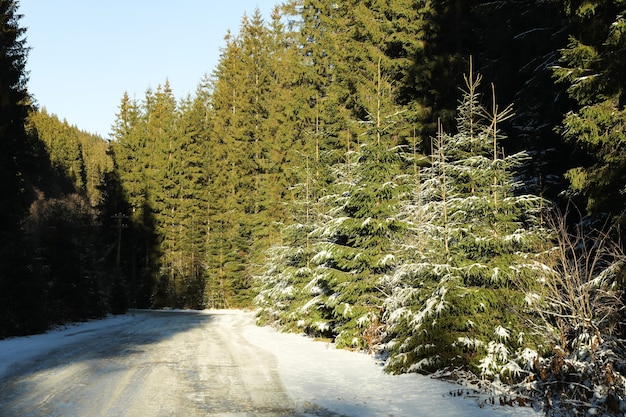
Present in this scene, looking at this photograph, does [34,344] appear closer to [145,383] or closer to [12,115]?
[145,383]

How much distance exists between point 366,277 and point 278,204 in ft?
66.8

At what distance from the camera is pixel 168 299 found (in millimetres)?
49188

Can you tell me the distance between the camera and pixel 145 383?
845 centimetres

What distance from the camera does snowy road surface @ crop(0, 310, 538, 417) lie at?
681 centimetres

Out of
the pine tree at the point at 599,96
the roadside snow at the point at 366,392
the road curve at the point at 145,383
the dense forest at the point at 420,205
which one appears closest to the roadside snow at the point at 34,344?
the road curve at the point at 145,383

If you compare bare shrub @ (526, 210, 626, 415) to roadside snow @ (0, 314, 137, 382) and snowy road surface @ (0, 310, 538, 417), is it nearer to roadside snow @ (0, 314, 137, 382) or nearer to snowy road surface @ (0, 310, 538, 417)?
snowy road surface @ (0, 310, 538, 417)

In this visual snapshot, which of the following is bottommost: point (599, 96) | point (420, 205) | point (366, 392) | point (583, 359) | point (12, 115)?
point (366, 392)

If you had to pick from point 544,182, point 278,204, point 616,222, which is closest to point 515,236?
point 616,222

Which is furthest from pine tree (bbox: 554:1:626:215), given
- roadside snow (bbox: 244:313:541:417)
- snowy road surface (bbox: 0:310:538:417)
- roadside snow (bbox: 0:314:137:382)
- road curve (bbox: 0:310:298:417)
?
roadside snow (bbox: 0:314:137:382)

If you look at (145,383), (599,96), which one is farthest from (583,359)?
(145,383)

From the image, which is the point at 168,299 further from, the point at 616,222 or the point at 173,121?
the point at 616,222

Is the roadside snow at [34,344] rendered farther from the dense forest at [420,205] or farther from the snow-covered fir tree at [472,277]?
the snow-covered fir tree at [472,277]

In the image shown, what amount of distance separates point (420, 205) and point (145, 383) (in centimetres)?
788

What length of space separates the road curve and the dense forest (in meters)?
3.24
